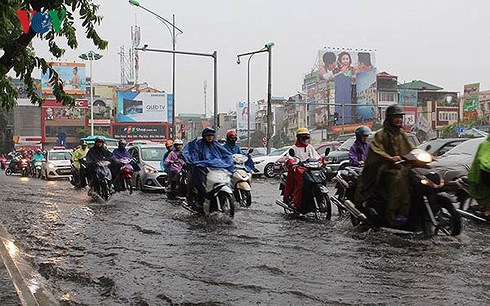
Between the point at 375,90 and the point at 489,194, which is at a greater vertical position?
the point at 375,90

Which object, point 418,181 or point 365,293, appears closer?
point 365,293

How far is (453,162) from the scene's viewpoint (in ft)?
37.9

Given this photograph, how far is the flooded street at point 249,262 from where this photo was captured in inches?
213

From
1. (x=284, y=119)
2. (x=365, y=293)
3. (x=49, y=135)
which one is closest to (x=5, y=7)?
(x=365, y=293)

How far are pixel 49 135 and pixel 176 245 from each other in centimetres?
7894

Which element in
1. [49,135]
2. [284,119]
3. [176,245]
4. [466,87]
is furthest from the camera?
[284,119]

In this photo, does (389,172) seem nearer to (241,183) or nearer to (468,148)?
(241,183)

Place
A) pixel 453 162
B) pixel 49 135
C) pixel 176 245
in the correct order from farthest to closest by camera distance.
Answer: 1. pixel 49 135
2. pixel 453 162
3. pixel 176 245

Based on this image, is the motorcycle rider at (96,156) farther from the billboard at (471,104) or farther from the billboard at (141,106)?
the billboard at (141,106)

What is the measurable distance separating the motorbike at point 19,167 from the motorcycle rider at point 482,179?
32.1 m

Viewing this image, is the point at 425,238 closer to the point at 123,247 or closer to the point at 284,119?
the point at 123,247

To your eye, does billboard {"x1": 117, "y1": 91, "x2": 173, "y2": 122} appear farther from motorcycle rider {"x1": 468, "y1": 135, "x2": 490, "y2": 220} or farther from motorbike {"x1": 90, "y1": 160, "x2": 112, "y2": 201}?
motorcycle rider {"x1": 468, "y1": 135, "x2": 490, "y2": 220}

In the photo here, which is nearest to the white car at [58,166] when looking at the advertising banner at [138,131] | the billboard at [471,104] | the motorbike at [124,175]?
the motorbike at [124,175]

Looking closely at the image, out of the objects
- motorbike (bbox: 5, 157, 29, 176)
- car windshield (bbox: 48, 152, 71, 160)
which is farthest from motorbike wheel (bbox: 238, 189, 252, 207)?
motorbike (bbox: 5, 157, 29, 176)
